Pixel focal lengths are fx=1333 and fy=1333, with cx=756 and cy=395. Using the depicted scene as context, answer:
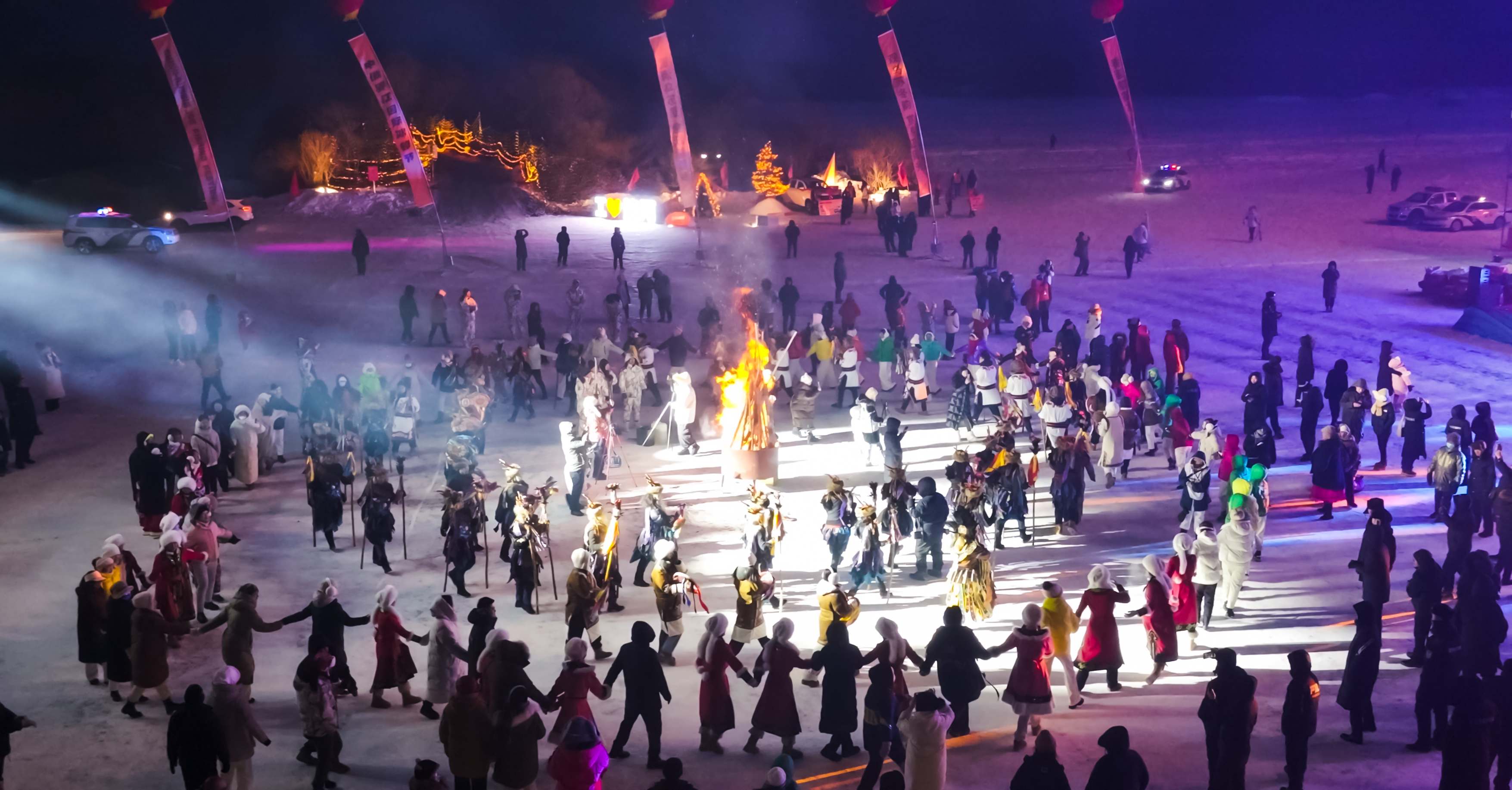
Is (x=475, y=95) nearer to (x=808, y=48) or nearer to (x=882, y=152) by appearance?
(x=882, y=152)

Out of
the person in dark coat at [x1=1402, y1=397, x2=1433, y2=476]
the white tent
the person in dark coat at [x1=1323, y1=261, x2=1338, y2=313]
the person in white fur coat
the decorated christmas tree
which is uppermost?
the decorated christmas tree

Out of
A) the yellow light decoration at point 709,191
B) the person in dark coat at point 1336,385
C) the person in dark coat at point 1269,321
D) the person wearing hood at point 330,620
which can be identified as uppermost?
the yellow light decoration at point 709,191

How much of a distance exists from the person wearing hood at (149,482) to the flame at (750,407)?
6.14m

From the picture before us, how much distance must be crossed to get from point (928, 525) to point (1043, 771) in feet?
18.3

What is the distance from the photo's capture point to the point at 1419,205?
34688mm

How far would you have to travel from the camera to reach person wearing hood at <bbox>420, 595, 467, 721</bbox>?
955 centimetres

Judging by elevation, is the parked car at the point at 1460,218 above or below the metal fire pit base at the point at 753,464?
above

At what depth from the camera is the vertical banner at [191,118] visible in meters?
24.6

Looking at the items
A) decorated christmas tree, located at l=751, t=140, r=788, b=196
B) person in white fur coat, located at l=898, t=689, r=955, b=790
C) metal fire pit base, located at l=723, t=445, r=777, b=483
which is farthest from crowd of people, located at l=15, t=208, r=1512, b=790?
decorated christmas tree, located at l=751, t=140, r=788, b=196

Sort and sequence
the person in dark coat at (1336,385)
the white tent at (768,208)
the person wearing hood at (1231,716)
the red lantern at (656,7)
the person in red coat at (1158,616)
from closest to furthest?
1. the person wearing hood at (1231,716)
2. the person in red coat at (1158,616)
3. the person in dark coat at (1336,385)
4. the red lantern at (656,7)
5. the white tent at (768,208)

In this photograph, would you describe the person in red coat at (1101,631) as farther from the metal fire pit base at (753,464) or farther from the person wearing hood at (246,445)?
the person wearing hood at (246,445)

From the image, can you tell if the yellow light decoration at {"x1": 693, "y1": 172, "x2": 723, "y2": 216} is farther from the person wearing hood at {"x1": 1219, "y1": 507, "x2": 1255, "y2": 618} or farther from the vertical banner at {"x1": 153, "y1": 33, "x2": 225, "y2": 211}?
the person wearing hood at {"x1": 1219, "y1": 507, "x2": 1255, "y2": 618}

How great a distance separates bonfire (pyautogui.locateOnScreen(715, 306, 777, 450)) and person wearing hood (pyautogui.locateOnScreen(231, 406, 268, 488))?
5656 millimetres

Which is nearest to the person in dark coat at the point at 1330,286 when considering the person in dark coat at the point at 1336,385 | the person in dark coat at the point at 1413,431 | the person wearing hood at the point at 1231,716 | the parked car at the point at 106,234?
the person in dark coat at the point at 1336,385
